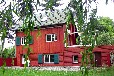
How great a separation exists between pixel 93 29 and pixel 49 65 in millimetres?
34988

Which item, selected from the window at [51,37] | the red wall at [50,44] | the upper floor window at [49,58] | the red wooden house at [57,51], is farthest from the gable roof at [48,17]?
the upper floor window at [49,58]

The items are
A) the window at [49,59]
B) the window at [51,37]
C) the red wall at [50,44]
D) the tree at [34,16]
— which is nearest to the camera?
the tree at [34,16]

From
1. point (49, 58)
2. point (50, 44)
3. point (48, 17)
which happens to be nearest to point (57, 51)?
point (50, 44)

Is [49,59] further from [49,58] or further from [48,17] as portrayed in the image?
[48,17]

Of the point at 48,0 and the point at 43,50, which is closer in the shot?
the point at 48,0

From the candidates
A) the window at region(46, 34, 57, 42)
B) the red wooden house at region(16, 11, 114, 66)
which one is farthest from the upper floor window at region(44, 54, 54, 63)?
the window at region(46, 34, 57, 42)

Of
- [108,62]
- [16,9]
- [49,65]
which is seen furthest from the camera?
[49,65]

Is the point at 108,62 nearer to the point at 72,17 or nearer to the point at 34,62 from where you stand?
the point at 34,62

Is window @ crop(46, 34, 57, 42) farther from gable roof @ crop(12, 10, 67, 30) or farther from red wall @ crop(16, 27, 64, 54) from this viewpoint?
gable roof @ crop(12, 10, 67, 30)

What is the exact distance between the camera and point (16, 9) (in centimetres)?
257

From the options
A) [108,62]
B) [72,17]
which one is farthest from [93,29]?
[108,62]

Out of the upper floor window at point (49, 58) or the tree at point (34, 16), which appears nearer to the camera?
the tree at point (34, 16)

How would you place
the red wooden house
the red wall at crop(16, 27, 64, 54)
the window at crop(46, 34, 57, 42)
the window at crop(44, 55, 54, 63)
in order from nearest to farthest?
the red wooden house, the red wall at crop(16, 27, 64, 54), the window at crop(46, 34, 57, 42), the window at crop(44, 55, 54, 63)

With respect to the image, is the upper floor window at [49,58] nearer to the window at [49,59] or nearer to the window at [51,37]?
the window at [49,59]
